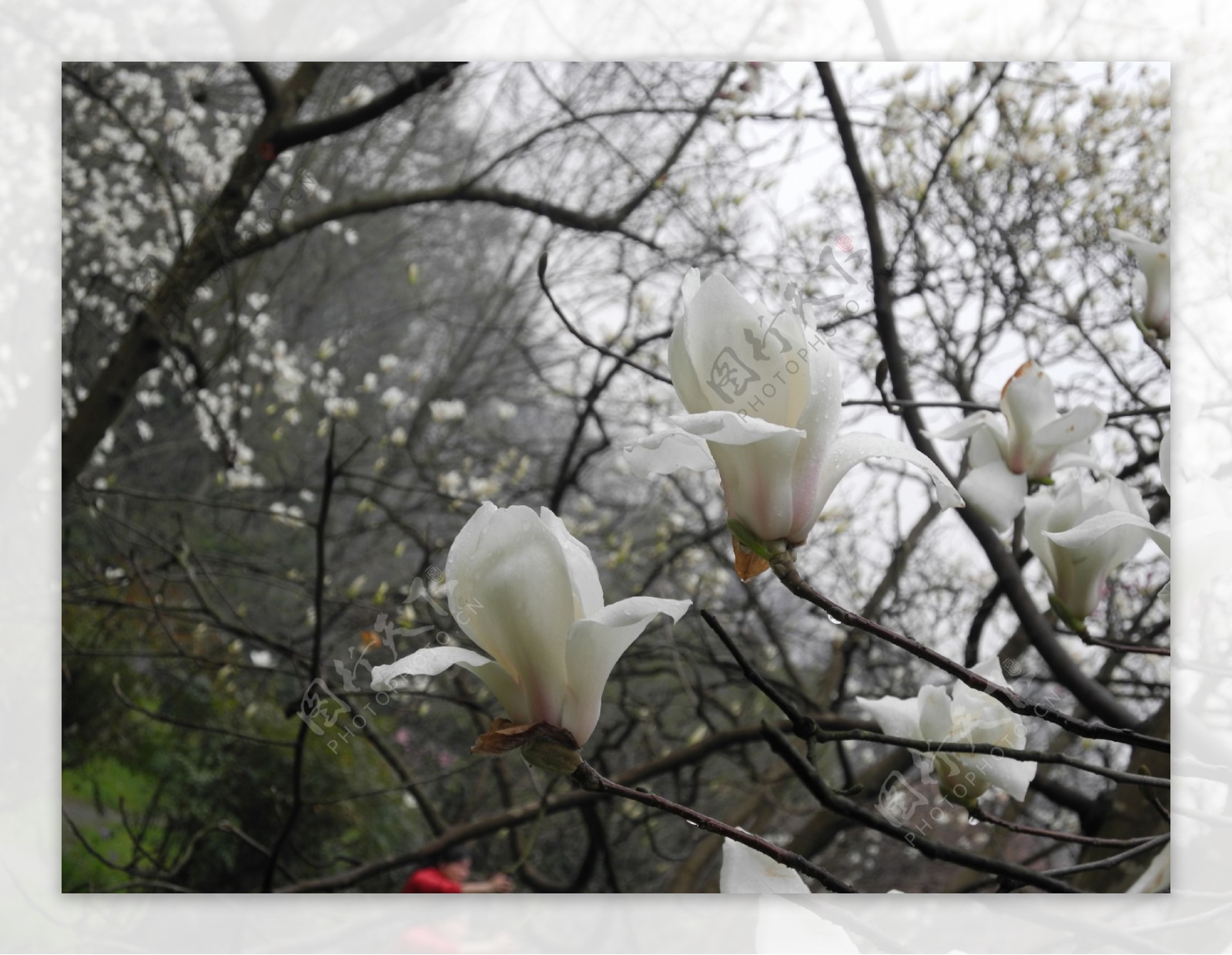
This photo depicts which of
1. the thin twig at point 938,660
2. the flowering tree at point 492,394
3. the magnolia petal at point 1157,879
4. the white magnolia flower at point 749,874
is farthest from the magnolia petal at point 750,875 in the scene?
the flowering tree at point 492,394

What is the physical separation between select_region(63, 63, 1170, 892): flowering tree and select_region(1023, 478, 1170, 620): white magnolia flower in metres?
0.58

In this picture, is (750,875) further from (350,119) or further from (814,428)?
(350,119)

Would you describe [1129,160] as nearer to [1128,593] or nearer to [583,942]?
[1128,593]

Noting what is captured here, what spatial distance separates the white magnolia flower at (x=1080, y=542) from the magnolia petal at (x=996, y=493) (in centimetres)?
1

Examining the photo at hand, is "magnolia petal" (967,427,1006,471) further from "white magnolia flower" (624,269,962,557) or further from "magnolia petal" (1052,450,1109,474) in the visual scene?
"white magnolia flower" (624,269,962,557)

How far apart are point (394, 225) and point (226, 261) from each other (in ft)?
0.73

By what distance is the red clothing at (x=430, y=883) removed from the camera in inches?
47.2

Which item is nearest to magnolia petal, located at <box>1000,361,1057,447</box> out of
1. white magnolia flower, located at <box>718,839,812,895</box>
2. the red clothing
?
white magnolia flower, located at <box>718,839,812,895</box>

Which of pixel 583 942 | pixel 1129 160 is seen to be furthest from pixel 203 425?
pixel 1129 160

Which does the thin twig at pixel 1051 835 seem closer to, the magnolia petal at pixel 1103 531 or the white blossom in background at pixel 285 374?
the magnolia petal at pixel 1103 531

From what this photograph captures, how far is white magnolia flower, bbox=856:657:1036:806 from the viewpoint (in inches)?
21.8

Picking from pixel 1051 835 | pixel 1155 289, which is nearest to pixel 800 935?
pixel 1051 835

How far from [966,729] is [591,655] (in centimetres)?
29

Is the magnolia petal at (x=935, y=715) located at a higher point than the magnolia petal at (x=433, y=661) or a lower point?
lower
